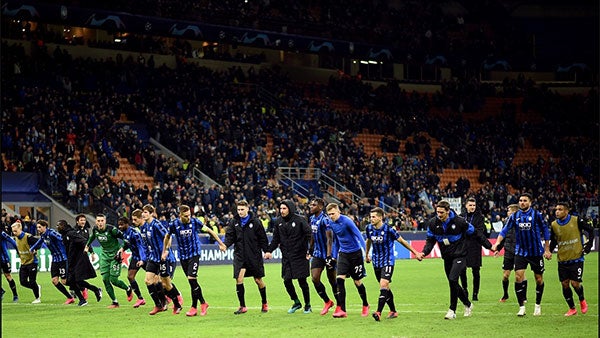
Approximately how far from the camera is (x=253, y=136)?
177ft

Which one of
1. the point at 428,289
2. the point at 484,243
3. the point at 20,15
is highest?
the point at 20,15

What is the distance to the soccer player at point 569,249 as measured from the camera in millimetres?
19672

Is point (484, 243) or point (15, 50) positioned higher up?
point (15, 50)

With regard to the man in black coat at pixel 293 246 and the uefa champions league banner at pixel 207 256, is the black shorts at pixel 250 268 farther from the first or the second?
the uefa champions league banner at pixel 207 256

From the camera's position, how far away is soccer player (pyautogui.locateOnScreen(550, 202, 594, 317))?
19672 mm

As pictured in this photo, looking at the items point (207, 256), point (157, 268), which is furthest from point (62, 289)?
point (207, 256)

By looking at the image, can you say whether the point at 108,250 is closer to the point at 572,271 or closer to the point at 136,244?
the point at 136,244

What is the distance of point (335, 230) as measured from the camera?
65.2 feet

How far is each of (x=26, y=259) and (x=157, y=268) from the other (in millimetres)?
5406

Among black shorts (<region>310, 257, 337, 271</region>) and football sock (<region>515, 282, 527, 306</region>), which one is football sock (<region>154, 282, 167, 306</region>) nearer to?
black shorts (<region>310, 257, 337, 271</region>)

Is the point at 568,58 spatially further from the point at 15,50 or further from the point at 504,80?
the point at 15,50

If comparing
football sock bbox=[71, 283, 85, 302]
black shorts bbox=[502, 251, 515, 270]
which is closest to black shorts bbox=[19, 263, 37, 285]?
football sock bbox=[71, 283, 85, 302]

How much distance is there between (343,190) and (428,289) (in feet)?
83.3

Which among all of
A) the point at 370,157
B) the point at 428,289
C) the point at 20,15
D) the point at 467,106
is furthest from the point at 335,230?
the point at 467,106
